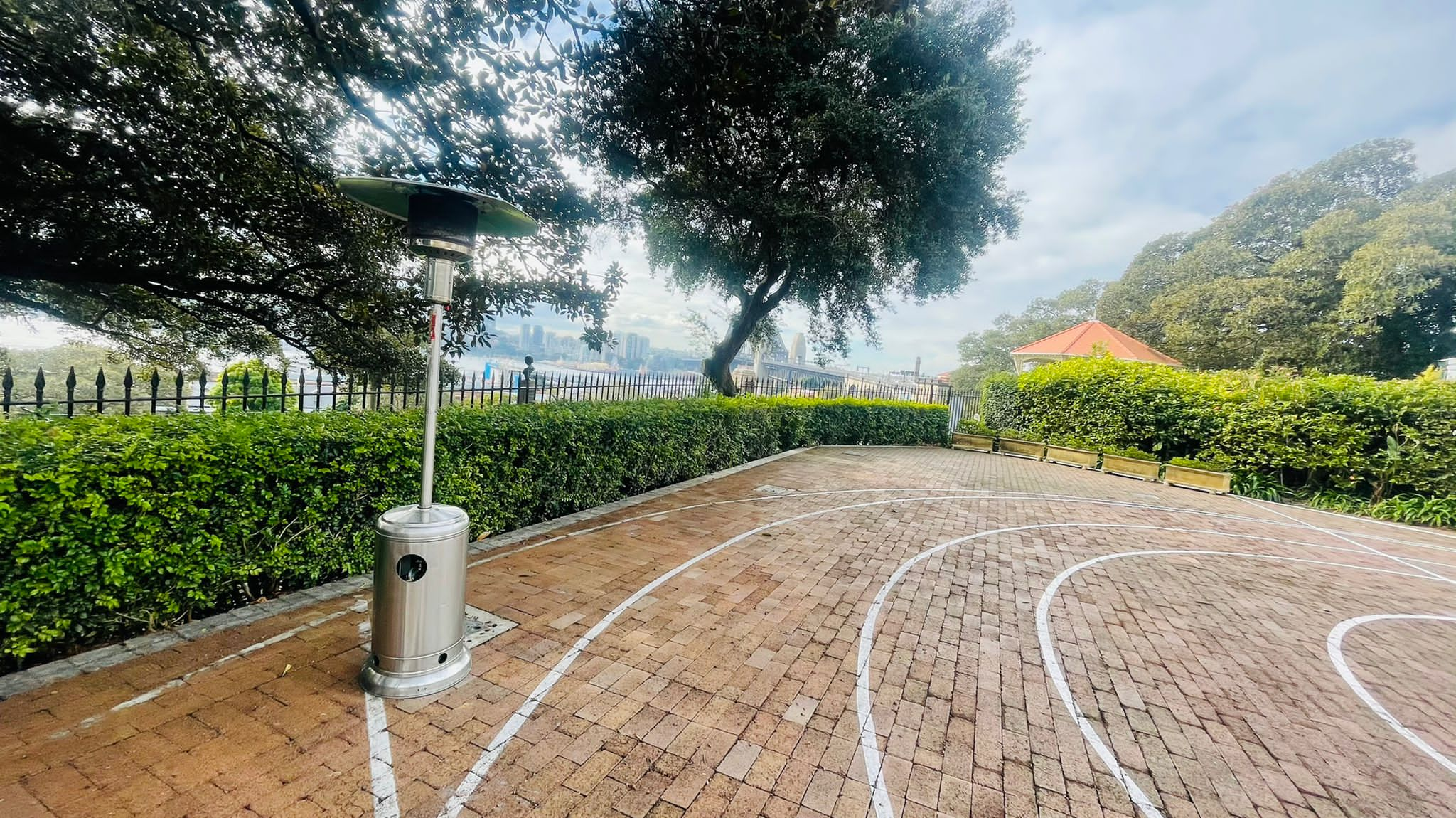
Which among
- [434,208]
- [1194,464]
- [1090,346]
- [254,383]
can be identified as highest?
[1090,346]

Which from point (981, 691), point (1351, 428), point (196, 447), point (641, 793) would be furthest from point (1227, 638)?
point (1351, 428)

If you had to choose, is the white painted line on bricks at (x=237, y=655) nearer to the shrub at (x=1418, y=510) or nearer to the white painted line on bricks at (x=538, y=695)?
the white painted line on bricks at (x=538, y=695)

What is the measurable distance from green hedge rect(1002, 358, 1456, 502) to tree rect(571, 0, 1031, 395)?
231 inches

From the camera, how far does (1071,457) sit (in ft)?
48.8

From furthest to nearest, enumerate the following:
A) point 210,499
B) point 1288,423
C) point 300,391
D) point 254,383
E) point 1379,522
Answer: point 1288,423
point 1379,522
point 254,383
point 300,391
point 210,499

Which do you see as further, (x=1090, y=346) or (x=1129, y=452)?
(x=1090, y=346)

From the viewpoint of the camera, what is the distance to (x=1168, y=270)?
115 ft

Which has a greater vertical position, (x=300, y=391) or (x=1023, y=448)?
(x=300, y=391)

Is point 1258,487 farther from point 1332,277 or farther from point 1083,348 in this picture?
point 1332,277

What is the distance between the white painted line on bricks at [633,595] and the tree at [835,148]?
5.22 m

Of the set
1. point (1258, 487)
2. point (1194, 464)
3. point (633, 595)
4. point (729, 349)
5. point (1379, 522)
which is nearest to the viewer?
point (633, 595)

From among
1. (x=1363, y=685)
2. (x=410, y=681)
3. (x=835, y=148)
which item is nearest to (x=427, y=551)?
(x=410, y=681)

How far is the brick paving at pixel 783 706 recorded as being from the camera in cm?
226

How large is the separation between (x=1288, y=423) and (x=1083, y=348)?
637 inches
